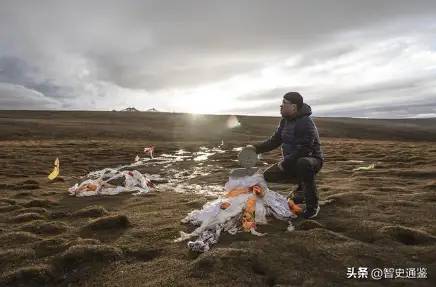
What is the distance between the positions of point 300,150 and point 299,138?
0.90 feet

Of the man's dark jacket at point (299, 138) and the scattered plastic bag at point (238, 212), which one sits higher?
the man's dark jacket at point (299, 138)

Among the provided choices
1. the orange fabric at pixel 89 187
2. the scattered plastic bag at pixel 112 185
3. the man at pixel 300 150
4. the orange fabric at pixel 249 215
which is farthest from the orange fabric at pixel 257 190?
the orange fabric at pixel 89 187

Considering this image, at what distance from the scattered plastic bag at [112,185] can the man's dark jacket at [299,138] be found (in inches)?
261

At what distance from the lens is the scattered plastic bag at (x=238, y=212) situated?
8141mm

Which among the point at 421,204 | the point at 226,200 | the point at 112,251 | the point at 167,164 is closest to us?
the point at 112,251

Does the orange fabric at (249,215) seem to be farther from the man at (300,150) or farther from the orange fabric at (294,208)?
the man at (300,150)

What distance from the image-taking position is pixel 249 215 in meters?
8.55

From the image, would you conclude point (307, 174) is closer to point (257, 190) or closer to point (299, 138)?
point (299, 138)

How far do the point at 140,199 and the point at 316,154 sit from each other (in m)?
6.17

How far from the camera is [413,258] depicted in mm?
6688

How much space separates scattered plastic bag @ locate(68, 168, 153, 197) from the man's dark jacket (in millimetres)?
6618

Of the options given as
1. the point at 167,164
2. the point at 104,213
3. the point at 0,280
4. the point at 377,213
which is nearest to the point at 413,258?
the point at 377,213

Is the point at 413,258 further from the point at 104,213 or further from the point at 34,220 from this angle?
the point at 34,220

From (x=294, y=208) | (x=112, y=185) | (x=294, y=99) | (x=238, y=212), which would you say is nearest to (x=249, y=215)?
(x=238, y=212)
